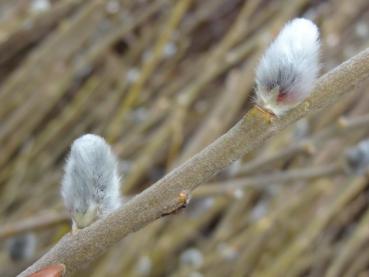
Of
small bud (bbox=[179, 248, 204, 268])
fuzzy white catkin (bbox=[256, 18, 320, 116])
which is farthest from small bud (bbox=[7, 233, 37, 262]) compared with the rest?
fuzzy white catkin (bbox=[256, 18, 320, 116])

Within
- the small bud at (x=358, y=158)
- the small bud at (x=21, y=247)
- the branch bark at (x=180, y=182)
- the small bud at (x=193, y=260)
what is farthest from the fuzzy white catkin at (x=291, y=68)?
the small bud at (x=193, y=260)

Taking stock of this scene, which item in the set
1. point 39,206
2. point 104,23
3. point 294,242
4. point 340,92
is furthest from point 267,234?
point 340,92

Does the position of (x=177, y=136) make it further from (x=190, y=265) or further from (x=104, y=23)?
(x=104, y=23)

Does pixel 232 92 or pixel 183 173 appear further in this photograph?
pixel 232 92

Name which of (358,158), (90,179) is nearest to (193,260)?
(358,158)

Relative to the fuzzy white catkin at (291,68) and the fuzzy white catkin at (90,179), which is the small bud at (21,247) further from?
the fuzzy white catkin at (291,68)
